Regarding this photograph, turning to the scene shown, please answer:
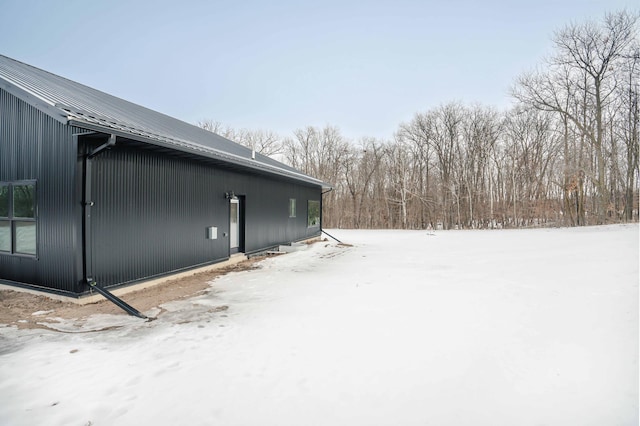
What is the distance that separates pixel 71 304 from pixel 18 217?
1918 mm

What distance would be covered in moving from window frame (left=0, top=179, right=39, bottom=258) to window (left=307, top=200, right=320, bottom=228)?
9334 millimetres

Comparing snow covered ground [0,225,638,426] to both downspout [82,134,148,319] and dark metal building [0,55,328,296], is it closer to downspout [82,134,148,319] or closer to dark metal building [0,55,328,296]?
downspout [82,134,148,319]

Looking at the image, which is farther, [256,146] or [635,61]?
[256,146]

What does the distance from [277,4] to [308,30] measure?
2.13 meters

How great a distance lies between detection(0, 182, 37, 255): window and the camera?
16.7 feet

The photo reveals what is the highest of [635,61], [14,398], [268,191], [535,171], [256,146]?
[635,61]

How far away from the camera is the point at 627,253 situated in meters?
8.48

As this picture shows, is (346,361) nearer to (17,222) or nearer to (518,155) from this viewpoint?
(17,222)

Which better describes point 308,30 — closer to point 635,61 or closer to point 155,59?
point 155,59

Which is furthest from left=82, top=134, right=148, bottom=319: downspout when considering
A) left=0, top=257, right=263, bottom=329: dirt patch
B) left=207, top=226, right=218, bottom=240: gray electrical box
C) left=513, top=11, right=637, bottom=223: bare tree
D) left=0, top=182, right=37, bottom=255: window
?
left=513, top=11, right=637, bottom=223: bare tree

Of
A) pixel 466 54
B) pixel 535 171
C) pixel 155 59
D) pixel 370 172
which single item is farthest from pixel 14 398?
pixel 535 171

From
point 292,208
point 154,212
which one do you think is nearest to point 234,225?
point 154,212

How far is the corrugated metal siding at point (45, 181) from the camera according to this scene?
4.68 meters

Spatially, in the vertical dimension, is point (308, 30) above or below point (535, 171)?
above
